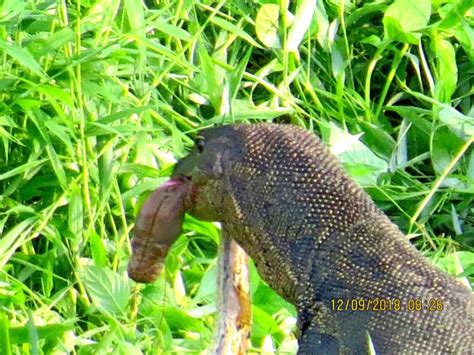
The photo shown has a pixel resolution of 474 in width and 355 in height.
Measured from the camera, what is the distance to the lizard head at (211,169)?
191 centimetres

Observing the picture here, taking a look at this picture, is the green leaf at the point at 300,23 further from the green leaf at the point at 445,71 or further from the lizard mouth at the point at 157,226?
the lizard mouth at the point at 157,226

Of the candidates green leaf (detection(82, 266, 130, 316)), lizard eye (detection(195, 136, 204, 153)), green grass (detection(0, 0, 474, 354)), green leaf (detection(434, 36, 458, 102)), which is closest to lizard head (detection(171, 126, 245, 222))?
lizard eye (detection(195, 136, 204, 153))

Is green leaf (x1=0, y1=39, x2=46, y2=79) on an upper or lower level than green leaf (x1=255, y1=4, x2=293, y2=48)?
upper

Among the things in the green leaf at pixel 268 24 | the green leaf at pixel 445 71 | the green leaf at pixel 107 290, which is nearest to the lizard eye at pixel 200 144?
the green leaf at pixel 107 290

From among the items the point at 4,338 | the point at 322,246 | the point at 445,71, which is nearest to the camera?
the point at 322,246

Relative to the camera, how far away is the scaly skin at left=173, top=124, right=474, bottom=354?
1746 mm

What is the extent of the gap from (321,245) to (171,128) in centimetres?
96

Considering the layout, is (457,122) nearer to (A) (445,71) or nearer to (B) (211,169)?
(A) (445,71)

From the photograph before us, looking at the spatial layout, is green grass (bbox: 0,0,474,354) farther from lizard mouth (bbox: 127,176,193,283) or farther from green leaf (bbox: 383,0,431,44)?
lizard mouth (bbox: 127,176,193,283)

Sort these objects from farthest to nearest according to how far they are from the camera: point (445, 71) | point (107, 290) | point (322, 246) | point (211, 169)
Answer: point (445, 71), point (107, 290), point (211, 169), point (322, 246)

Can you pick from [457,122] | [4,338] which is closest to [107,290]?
[4,338]

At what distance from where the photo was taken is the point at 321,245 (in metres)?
1.81

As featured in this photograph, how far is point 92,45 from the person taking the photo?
2633 mm

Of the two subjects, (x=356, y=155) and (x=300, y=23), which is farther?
(x=300, y=23)
